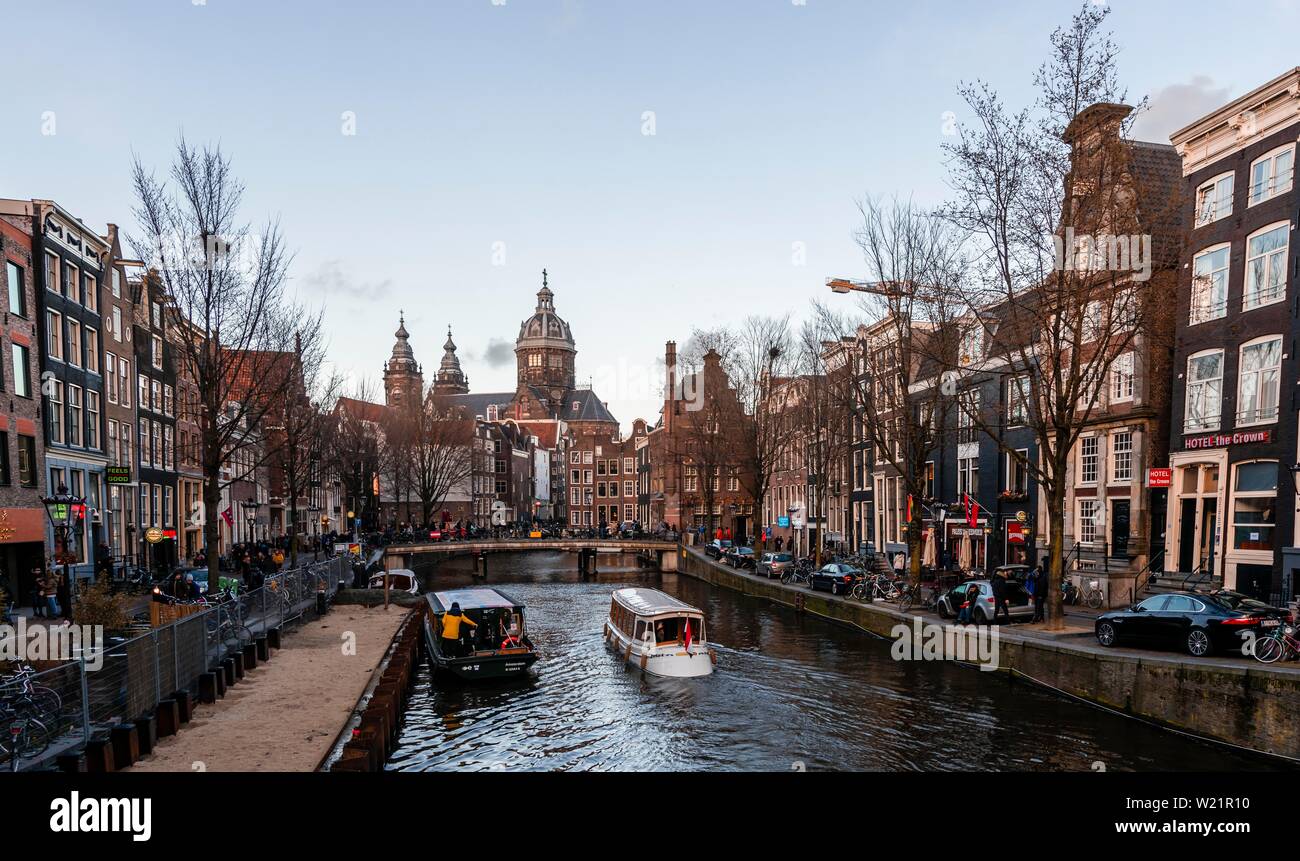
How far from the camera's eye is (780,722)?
2316 centimetres

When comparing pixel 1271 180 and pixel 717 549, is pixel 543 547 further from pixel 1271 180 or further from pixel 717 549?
pixel 1271 180

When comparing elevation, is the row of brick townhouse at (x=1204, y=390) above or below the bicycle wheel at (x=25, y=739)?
above

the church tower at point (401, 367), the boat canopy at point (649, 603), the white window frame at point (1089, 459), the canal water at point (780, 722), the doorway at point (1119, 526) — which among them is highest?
the church tower at point (401, 367)

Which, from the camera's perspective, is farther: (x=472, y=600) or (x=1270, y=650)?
(x=472, y=600)

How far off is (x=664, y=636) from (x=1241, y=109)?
27655 millimetres

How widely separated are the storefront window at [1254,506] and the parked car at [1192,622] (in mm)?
6857

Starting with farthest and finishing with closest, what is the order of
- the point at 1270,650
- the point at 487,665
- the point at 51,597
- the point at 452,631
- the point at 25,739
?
the point at 51,597, the point at 452,631, the point at 487,665, the point at 1270,650, the point at 25,739

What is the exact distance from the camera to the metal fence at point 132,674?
14164 millimetres

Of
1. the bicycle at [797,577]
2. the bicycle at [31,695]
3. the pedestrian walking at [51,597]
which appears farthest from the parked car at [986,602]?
the pedestrian walking at [51,597]

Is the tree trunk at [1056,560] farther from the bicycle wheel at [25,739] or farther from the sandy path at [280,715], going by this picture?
the bicycle wheel at [25,739]

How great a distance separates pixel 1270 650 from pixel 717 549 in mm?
49783

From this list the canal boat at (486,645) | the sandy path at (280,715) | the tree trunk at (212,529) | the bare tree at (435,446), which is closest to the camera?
the sandy path at (280,715)

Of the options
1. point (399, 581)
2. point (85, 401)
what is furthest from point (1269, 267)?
point (85, 401)
